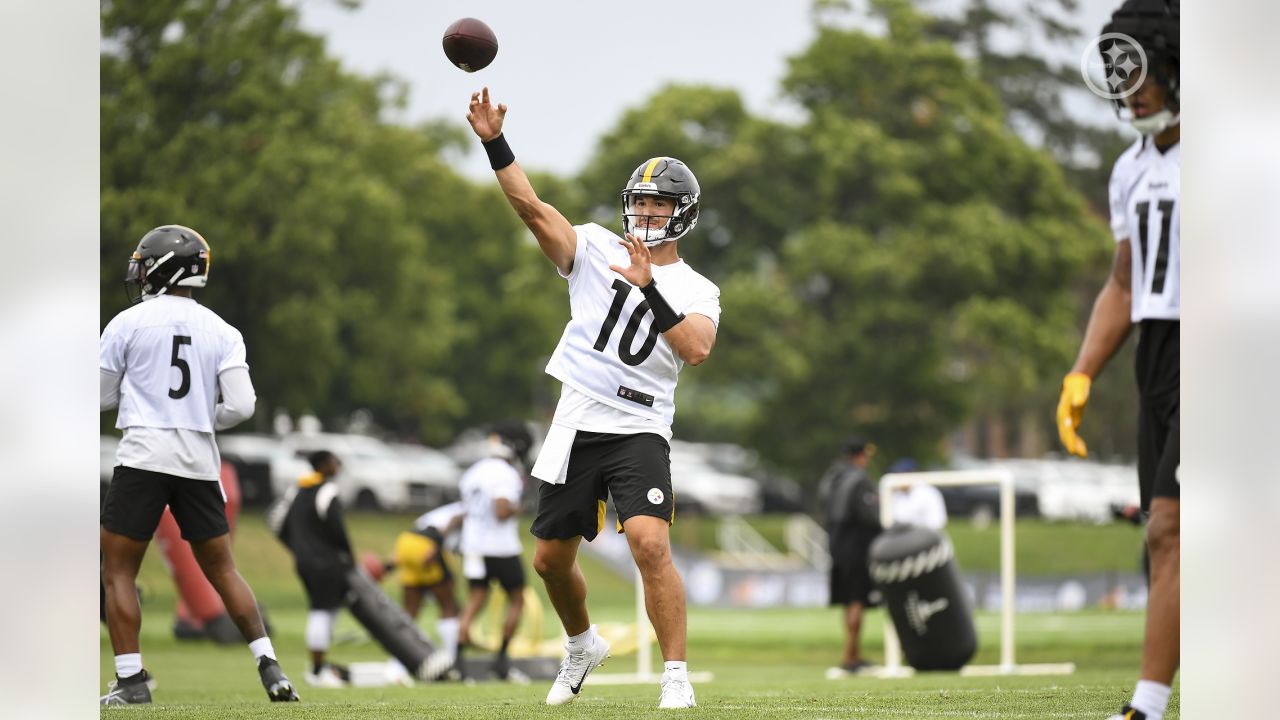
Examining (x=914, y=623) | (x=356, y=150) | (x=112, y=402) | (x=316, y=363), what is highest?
(x=356, y=150)

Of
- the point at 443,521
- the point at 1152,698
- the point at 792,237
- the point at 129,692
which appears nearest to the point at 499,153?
the point at 129,692

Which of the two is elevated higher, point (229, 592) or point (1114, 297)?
point (1114, 297)

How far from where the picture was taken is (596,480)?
684 cm

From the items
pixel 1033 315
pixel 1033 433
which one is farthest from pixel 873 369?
pixel 1033 433

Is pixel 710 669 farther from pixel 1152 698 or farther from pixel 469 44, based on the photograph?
pixel 1152 698

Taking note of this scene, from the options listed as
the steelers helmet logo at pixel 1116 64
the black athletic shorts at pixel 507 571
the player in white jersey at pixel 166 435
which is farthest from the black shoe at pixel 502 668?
the steelers helmet logo at pixel 1116 64

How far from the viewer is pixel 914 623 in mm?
14195

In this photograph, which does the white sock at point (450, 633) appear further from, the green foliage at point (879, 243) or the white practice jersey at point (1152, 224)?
the green foliage at point (879, 243)

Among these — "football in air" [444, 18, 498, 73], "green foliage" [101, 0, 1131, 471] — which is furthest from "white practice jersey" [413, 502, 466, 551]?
"green foliage" [101, 0, 1131, 471]

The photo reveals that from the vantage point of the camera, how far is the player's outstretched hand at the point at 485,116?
22.1ft

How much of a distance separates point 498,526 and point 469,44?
7.86 metres
